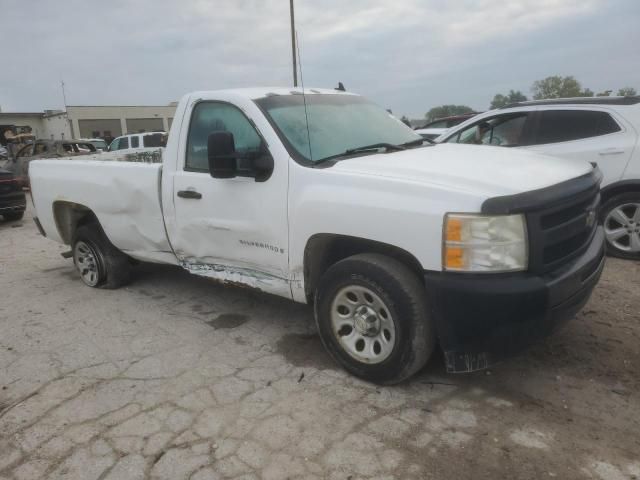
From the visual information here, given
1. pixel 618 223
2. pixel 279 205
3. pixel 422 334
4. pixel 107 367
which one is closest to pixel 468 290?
pixel 422 334

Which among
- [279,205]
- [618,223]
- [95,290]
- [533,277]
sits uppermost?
[279,205]

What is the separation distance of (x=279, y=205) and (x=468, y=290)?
139 cm

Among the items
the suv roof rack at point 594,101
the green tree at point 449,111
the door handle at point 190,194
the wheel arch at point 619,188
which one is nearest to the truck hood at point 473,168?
the door handle at point 190,194

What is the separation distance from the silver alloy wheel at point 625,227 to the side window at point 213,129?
13.5 ft

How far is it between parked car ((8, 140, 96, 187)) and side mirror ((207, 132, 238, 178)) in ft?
40.5

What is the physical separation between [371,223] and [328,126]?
1.14 meters

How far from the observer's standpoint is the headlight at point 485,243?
258 centimetres

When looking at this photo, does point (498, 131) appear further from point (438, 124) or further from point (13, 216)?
point (13, 216)

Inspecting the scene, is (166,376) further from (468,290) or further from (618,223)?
(618,223)

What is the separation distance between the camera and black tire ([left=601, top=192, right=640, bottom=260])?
5.34 metres

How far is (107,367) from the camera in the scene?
361 cm

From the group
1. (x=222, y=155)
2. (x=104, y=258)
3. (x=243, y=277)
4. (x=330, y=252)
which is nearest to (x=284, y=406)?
(x=330, y=252)

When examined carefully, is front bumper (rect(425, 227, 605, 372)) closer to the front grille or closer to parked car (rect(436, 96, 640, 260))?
the front grille

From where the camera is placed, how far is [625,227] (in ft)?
17.9
